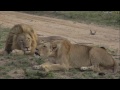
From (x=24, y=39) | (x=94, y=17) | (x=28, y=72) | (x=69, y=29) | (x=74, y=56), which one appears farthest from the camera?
(x=94, y=17)

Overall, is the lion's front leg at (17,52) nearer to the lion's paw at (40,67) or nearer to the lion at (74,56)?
the lion at (74,56)

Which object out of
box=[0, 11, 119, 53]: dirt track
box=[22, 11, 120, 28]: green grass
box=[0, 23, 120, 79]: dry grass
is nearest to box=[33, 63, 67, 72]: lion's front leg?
box=[0, 23, 120, 79]: dry grass

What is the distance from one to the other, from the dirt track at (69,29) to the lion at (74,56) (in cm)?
306

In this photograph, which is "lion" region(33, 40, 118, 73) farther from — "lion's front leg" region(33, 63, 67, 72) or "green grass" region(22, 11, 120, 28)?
"green grass" region(22, 11, 120, 28)

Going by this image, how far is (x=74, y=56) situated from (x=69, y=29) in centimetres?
706

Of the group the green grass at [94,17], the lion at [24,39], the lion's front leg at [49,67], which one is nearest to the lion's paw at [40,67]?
the lion's front leg at [49,67]

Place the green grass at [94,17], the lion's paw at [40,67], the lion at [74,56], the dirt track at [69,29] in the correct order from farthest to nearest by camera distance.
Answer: the green grass at [94,17], the dirt track at [69,29], the lion at [74,56], the lion's paw at [40,67]

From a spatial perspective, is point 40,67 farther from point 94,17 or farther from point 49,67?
point 94,17

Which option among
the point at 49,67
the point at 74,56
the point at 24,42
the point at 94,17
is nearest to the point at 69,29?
the point at 94,17

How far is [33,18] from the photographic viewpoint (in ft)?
61.9

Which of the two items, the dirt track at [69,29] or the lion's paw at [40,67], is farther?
the dirt track at [69,29]

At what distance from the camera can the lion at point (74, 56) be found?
8.46 meters

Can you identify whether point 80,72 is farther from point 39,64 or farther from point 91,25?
point 91,25

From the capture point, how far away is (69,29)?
51.4 ft
